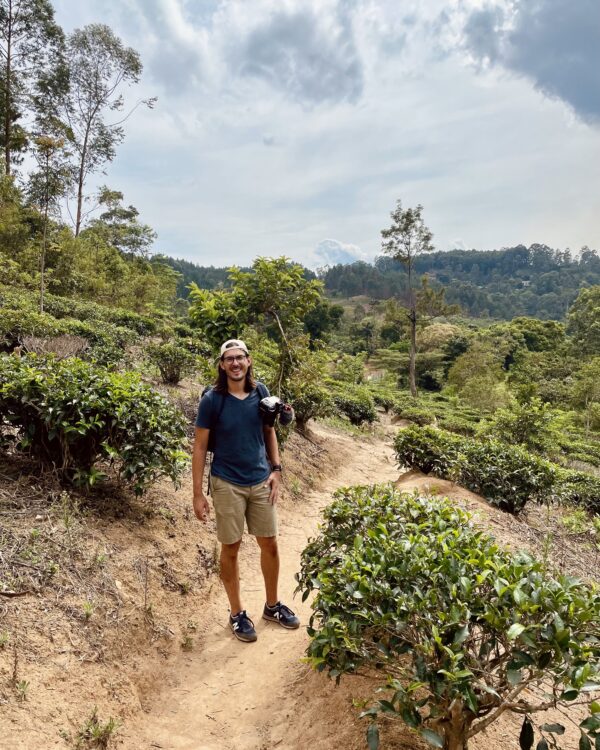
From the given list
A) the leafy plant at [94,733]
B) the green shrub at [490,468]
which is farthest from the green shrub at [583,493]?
the leafy plant at [94,733]

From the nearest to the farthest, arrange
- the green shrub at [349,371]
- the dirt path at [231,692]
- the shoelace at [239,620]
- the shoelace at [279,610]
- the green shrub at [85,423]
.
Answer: the dirt path at [231,692], the shoelace at [239,620], the shoelace at [279,610], the green shrub at [85,423], the green shrub at [349,371]

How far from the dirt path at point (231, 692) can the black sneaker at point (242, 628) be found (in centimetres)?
5

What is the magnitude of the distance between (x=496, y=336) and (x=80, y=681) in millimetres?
49746

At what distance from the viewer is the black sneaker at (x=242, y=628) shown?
3190 mm

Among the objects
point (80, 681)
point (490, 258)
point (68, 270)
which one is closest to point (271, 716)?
point (80, 681)

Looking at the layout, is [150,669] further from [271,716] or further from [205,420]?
[205,420]

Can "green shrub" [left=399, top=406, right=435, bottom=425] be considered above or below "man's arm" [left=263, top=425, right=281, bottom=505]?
below

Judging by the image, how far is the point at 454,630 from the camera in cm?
182

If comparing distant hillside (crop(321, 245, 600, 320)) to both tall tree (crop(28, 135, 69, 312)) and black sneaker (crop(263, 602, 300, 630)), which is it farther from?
black sneaker (crop(263, 602, 300, 630))

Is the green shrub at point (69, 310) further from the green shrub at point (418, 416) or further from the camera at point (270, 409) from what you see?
the green shrub at point (418, 416)

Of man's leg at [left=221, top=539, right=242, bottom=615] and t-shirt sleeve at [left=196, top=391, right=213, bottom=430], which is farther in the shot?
man's leg at [left=221, top=539, right=242, bottom=615]

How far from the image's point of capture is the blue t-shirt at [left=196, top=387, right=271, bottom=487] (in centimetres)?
302

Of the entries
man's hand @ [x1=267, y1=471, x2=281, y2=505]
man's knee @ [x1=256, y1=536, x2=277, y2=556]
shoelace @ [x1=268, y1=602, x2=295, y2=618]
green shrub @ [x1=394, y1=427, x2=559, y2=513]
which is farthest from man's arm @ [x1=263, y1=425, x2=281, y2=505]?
green shrub @ [x1=394, y1=427, x2=559, y2=513]

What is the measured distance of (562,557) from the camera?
4652mm
